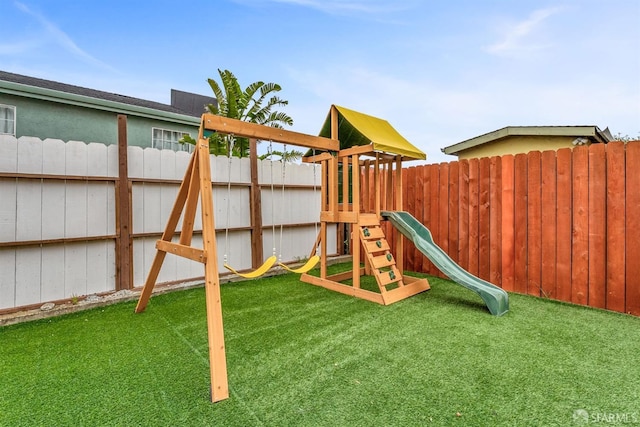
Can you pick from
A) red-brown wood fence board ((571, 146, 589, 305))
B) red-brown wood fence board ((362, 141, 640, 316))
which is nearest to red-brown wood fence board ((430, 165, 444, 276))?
red-brown wood fence board ((362, 141, 640, 316))

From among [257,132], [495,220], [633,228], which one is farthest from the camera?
[495,220]

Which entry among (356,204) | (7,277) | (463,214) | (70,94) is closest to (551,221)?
(463,214)

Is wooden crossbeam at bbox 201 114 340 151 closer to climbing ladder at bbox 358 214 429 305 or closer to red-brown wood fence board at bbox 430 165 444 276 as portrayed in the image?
climbing ladder at bbox 358 214 429 305

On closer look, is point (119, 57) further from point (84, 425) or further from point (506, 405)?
point (506, 405)

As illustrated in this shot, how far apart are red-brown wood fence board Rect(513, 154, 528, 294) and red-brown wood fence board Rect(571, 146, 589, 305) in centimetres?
48

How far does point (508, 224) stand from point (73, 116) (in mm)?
10030

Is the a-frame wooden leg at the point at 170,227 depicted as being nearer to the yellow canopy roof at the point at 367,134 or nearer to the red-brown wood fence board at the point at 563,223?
the yellow canopy roof at the point at 367,134

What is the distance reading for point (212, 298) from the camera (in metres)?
1.98

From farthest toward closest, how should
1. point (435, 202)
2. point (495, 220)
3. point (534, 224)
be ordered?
point (435, 202), point (495, 220), point (534, 224)

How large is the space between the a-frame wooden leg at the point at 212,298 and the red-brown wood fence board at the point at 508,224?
3726mm

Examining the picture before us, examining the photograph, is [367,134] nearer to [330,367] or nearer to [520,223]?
[520,223]

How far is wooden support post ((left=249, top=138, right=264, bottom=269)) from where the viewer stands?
15.5 ft

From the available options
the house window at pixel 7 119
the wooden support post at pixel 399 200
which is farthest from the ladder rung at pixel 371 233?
the house window at pixel 7 119

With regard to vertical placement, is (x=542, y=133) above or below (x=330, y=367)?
above
